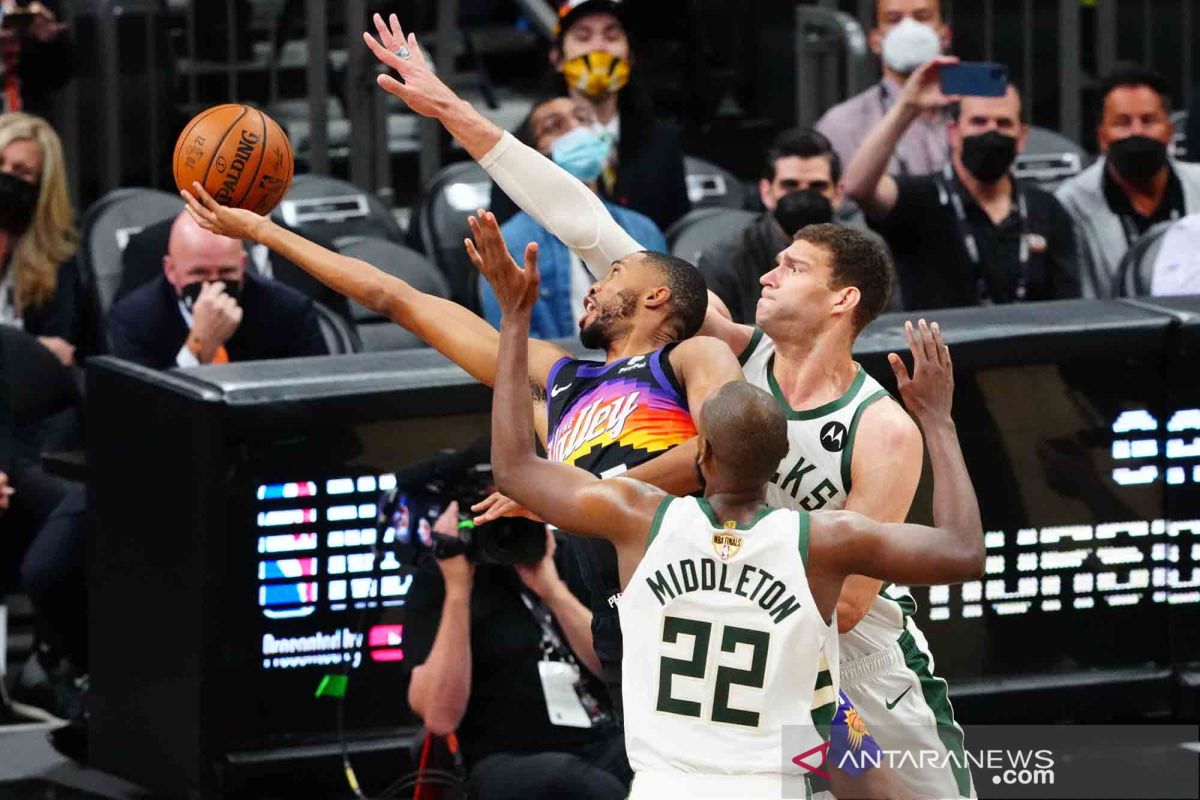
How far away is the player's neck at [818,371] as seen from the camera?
5.93m

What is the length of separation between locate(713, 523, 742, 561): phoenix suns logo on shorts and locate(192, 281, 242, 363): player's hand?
12.3 feet

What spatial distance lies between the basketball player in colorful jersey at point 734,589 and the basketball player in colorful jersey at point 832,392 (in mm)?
477

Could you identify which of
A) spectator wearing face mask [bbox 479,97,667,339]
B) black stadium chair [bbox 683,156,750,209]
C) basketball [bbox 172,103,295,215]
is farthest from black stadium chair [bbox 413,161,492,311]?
basketball [bbox 172,103,295,215]

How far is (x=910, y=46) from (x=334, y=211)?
2741 mm

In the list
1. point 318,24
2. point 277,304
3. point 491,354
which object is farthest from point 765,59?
point 491,354

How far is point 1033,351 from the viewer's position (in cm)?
816

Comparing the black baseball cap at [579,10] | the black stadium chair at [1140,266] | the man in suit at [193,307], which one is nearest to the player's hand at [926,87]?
the black stadium chair at [1140,266]

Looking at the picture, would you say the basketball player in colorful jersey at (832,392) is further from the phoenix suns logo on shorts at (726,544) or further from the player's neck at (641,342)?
the phoenix suns logo on shorts at (726,544)

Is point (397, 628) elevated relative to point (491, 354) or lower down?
lower down

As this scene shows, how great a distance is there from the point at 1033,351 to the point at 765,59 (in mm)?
6157

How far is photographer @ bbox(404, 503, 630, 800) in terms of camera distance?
267 inches

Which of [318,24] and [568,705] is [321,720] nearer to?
[568,705]

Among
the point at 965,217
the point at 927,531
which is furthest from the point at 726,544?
the point at 965,217

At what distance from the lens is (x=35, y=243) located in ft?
31.3
